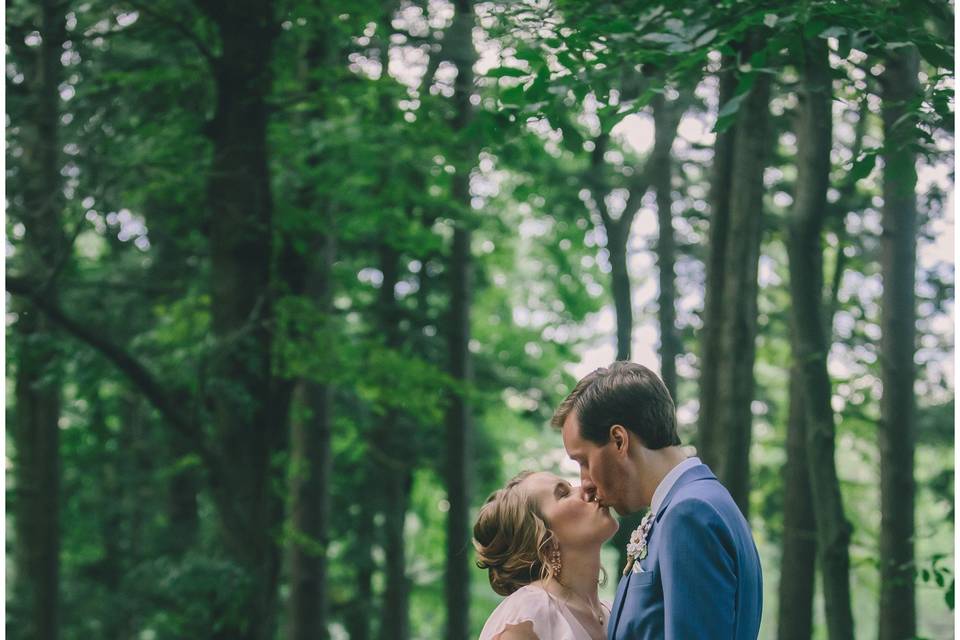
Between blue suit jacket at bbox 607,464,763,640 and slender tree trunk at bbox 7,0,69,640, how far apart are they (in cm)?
628

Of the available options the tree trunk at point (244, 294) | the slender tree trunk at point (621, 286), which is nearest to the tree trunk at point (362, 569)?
the slender tree trunk at point (621, 286)

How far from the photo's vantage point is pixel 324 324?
9.84m

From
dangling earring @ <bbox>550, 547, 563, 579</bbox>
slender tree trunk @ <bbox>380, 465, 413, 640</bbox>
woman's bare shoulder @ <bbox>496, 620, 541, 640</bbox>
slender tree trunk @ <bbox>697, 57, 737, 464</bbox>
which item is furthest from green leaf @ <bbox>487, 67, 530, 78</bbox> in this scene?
slender tree trunk @ <bbox>380, 465, 413, 640</bbox>

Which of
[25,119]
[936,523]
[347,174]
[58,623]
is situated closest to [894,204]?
[936,523]

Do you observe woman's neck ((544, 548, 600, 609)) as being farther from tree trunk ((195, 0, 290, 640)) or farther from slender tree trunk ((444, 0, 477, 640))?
slender tree trunk ((444, 0, 477, 640))

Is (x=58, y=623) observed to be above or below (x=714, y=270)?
below

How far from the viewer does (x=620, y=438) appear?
9.84 ft

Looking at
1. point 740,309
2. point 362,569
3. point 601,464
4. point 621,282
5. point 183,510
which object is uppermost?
point 621,282

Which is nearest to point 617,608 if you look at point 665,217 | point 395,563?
point 665,217

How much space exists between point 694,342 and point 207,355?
39.5ft

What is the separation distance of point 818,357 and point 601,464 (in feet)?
18.0

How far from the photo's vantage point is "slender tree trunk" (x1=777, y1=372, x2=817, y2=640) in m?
11.0

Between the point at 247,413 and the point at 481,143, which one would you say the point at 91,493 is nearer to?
the point at 247,413

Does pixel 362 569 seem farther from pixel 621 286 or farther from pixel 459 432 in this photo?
pixel 621 286
